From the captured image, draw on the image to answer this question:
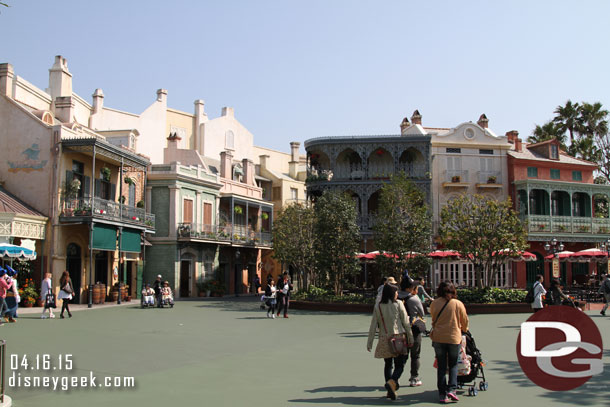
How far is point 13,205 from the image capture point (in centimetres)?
2845

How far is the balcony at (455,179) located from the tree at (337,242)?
42.0 feet

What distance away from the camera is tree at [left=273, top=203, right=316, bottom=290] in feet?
108

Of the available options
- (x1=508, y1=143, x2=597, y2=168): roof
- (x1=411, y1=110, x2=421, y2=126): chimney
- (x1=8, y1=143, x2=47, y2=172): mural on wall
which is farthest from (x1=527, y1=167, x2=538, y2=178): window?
(x1=8, y1=143, x2=47, y2=172): mural on wall

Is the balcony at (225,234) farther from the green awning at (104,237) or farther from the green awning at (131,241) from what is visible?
the green awning at (104,237)

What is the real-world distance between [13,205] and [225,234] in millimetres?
16587

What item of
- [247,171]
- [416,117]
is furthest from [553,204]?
[247,171]

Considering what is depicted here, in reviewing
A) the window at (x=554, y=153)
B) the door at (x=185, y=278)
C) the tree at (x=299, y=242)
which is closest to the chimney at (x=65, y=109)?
the door at (x=185, y=278)

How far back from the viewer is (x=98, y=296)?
1210 inches

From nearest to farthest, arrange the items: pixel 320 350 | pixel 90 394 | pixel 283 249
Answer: pixel 90 394 < pixel 320 350 < pixel 283 249

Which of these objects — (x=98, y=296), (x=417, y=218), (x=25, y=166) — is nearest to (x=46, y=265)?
(x=98, y=296)

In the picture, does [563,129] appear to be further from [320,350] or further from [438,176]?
[320,350]

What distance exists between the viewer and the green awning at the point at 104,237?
3048 centimetres

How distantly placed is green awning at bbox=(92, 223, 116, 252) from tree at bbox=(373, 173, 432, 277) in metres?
13.6

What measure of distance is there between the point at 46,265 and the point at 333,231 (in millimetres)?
13541
